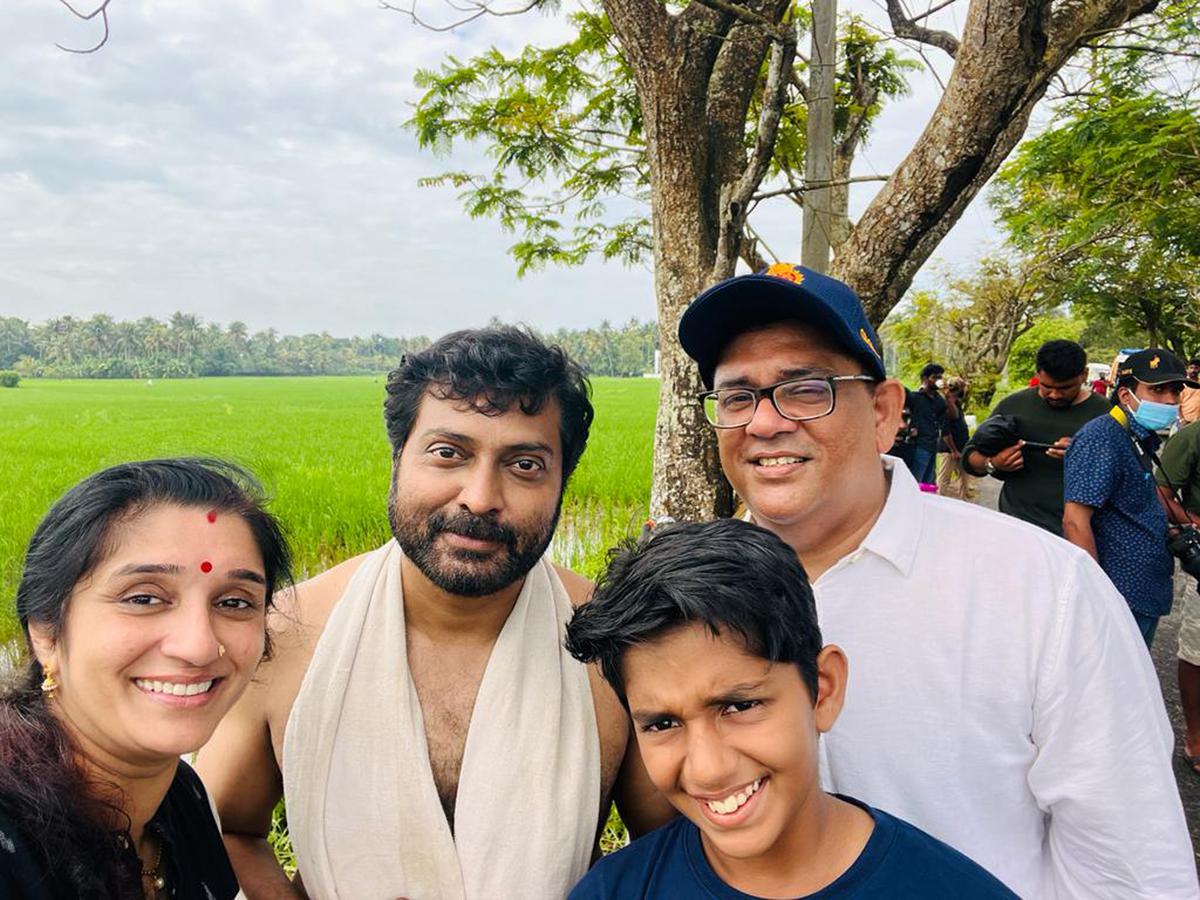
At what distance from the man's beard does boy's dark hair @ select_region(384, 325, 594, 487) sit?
0.73ft

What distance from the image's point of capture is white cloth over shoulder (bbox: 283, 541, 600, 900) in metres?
A: 1.60

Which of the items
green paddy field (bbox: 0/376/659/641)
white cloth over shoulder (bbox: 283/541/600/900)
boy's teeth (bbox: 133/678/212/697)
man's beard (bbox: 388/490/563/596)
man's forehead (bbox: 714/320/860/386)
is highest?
man's forehead (bbox: 714/320/860/386)

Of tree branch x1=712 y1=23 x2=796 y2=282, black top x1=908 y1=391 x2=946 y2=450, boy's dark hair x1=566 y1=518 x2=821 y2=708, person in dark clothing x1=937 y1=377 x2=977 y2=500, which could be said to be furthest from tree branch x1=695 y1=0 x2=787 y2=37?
person in dark clothing x1=937 y1=377 x2=977 y2=500

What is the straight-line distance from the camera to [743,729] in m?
1.12

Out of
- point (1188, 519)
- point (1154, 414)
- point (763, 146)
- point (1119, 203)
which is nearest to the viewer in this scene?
point (763, 146)

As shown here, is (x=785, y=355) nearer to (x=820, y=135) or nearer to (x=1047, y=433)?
(x=820, y=135)

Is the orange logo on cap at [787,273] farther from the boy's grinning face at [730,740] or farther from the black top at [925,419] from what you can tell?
the black top at [925,419]

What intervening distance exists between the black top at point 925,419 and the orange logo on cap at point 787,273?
5.37 m

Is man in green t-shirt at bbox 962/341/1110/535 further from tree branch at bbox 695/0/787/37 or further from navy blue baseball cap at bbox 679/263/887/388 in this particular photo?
navy blue baseball cap at bbox 679/263/887/388

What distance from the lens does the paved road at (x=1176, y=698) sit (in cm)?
294

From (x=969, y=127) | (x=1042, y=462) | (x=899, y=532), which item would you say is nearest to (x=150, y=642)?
(x=899, y=532)

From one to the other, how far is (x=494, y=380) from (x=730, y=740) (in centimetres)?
87

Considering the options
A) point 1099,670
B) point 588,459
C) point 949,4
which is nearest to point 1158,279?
point 588,459

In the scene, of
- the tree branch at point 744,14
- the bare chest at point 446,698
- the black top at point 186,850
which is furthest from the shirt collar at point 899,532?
the tree branch at point 744,14
